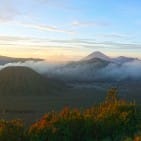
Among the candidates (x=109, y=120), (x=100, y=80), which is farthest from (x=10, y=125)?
(x=100, y=80)

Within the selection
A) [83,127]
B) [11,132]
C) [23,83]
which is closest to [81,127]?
[83,127]

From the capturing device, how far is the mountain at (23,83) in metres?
120

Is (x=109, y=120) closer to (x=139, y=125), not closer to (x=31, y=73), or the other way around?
(x=139, y=125)

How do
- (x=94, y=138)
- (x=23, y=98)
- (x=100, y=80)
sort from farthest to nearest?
(x=100, y=80) → (x=23, y=98) → (x=94, y=138)

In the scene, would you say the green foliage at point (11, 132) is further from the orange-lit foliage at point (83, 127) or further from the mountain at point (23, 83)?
the mountain at point (23, 83)

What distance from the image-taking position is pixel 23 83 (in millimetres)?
126688

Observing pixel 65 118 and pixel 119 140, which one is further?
pixel 65 118

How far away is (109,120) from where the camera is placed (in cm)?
2508

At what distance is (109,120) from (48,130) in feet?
12.4

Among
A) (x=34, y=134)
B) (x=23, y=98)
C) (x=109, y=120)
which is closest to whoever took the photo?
(x=34, y=134)

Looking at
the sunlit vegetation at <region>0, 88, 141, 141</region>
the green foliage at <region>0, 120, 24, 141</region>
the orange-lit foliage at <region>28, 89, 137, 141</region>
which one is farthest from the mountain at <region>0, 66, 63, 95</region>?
the green foliage at <region>0, 120, 24, 141</region>

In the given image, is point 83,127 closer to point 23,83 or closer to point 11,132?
point 11,132

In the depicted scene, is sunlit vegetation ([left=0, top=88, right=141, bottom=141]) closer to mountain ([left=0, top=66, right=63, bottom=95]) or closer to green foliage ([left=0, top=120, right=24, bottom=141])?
green foliage ([left=0, top=120, right=24, bottom=141])

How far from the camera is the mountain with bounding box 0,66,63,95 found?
120 metres
